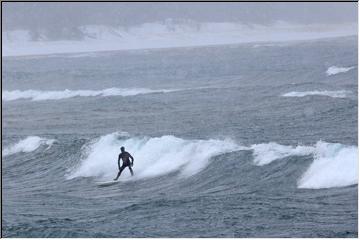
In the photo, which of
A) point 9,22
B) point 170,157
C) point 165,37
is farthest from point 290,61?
point 170,157

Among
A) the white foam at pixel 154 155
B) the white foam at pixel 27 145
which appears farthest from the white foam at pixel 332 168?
the white foam at pixel 27 145

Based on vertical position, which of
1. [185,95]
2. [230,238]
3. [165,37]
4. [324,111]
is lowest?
[230,238]

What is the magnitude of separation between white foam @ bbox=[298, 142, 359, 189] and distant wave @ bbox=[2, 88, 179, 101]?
2236cm

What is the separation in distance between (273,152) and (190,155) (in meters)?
2.75

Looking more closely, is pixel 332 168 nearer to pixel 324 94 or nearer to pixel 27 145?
pixel 27 145

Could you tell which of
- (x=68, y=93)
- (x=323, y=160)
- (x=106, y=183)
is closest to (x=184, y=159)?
(x=106, y=183)

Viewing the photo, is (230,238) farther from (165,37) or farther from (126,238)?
(165,37)

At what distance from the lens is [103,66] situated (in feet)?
206

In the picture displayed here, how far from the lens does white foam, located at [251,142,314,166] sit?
2139 centimetres

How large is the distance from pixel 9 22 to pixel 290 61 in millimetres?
19877

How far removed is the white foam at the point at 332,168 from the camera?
18.4 meters

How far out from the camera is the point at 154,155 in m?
24.2

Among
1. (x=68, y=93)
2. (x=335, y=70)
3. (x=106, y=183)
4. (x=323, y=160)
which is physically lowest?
(x=106, y=183)

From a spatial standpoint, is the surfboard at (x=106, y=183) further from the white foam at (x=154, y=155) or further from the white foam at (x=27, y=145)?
the white foam at (x=27, y=145)
